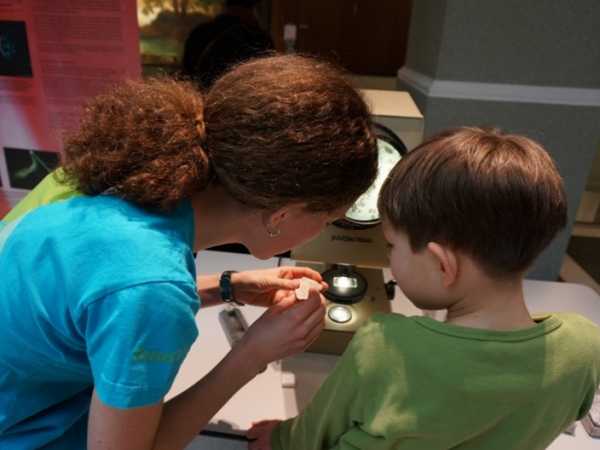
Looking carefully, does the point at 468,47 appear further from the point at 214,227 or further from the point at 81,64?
the point at 81,64

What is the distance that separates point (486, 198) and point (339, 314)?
489mm

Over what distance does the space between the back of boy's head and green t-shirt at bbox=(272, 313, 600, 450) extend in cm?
11

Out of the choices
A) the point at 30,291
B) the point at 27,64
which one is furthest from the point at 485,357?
the point at 27,64

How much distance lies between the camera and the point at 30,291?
25.5 inches

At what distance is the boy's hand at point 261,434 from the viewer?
2.63ft

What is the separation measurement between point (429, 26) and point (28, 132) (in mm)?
1296

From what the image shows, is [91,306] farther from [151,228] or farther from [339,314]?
[339,314]

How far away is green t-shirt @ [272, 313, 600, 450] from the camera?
0.61 metres

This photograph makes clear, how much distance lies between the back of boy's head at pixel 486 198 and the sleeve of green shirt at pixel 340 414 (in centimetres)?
19

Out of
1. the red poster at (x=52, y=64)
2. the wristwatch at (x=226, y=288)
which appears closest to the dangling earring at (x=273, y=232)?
the wristwatch at (x=226, y=288)

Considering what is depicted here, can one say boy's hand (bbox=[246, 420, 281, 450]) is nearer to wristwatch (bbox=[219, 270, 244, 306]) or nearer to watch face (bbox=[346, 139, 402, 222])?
wristwatch (bbox=[219, 270, 244, 306])

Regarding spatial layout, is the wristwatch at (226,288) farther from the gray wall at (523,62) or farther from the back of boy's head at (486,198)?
the gray wall at (523,62)

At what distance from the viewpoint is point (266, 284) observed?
97 centimetres

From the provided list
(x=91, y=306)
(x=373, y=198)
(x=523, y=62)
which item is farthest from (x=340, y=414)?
(x=523, y=62)
